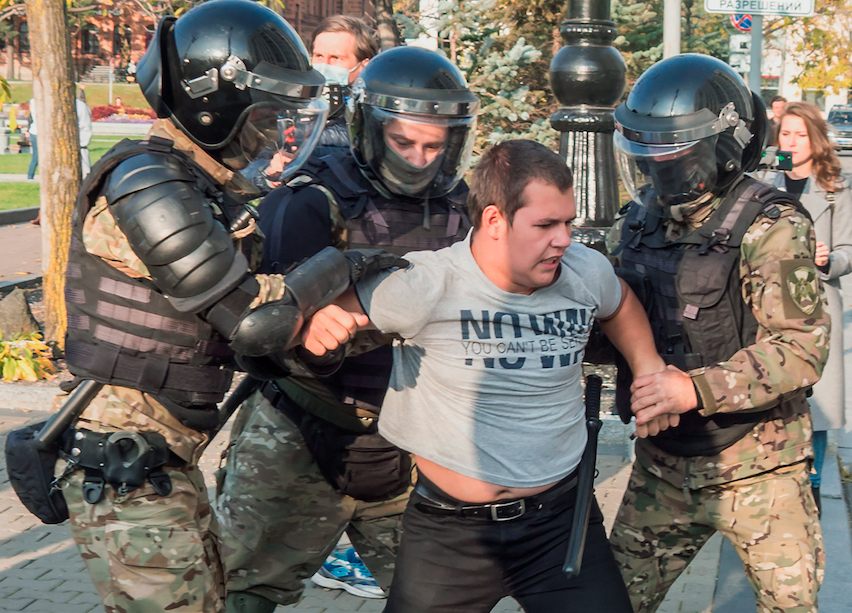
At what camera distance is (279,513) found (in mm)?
3225

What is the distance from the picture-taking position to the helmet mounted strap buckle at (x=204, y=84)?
103 inches

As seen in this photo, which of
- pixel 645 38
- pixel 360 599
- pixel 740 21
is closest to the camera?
pixel 360 599

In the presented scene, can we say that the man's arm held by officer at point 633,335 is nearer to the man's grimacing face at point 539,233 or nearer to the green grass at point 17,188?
the man's grimacing face at point 539,233

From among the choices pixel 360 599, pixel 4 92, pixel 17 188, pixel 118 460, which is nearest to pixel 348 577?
pixel 360 599

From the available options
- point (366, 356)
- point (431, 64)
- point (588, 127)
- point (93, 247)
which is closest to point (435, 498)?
point (366, 356)

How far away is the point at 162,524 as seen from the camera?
2.49 m

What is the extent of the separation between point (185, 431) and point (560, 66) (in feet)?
12.9

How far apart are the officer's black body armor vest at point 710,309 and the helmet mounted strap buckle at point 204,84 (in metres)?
1.43

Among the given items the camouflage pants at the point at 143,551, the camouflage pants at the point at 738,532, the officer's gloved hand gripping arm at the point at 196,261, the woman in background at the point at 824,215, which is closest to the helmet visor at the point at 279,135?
the officer's gloved hand gripping arm at the point at 196,261

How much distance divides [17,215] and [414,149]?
45.9 feet

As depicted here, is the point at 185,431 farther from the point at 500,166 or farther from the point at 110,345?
the point at 500,166

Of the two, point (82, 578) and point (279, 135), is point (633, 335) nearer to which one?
point (279, 135)

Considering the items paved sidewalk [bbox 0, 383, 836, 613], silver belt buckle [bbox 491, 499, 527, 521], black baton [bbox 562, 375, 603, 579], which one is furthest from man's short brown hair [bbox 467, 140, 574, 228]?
paved sidewalk [bbox 0, 383, 836, 613]

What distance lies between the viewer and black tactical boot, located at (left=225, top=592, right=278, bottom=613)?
3.27 m
